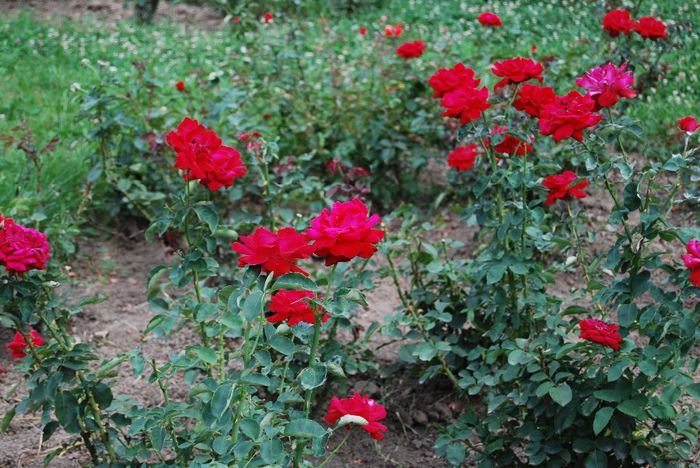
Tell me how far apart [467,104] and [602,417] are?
0.82 metres

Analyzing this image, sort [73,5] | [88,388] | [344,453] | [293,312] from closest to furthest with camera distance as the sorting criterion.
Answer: [293,312]
[88,388]
[344,453]
[73,5]

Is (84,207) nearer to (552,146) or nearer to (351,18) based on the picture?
(552,146)

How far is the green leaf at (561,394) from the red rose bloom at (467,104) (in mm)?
693

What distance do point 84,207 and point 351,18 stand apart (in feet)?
15.3

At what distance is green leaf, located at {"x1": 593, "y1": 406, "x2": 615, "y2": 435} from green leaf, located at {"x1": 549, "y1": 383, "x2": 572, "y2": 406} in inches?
2.8

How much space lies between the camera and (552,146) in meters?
3.48

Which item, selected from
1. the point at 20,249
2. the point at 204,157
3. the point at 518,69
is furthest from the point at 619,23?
the point at 20,249

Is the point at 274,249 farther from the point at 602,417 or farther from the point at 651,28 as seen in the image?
the point at 651,28

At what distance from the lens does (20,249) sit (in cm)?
172

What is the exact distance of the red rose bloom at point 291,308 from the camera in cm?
150

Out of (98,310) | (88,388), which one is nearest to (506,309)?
(88,388)

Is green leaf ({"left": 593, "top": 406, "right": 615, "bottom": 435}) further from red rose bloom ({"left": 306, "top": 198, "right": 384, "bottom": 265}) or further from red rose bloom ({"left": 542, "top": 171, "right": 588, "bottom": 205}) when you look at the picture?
red rose bloom ({"left": 306, "top": 198, "right": 384, "bottom": 265})

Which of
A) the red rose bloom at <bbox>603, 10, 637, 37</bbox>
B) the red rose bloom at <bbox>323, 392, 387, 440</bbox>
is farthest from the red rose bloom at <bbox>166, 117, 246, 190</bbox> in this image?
the red rose bloom at <bbox>603, 10, 637, 37</bbox>

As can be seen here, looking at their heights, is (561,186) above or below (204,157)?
below
